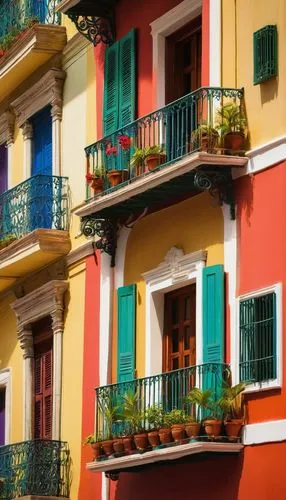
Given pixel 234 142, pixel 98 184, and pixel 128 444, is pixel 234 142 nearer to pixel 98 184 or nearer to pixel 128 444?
pixel 98 184

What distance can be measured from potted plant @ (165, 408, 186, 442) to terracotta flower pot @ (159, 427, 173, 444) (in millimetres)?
93

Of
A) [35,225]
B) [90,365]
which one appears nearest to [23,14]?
[35,225]

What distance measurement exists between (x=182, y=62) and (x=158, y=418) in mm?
5276

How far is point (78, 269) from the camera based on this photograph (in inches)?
1129

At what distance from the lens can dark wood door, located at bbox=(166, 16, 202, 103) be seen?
26172 mm

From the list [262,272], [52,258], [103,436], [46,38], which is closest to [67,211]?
[52,258]

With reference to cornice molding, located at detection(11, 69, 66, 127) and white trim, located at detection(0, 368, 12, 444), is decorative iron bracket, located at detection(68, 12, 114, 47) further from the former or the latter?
white trim, located at detection(0, 368, 12, 444)

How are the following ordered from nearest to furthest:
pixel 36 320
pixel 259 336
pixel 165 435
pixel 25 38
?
1. pixel 259 336
2. pixel 165 435
3. pixel 36 320
4. pixel 25 38

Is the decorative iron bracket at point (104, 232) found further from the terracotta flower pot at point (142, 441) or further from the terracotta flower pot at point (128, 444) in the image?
the terracotta flower pot at point (142, 441)

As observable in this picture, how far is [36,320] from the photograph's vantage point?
1186 inches

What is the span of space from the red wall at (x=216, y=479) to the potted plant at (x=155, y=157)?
3.95 meters

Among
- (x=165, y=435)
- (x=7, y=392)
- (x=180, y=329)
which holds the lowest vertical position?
(x=165, y=435)

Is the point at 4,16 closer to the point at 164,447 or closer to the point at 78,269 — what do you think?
the point at 78,269

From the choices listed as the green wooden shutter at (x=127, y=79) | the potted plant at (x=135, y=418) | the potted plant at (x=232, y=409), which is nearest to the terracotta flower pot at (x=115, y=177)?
the green wooden shutter at (x=127, y=79)
